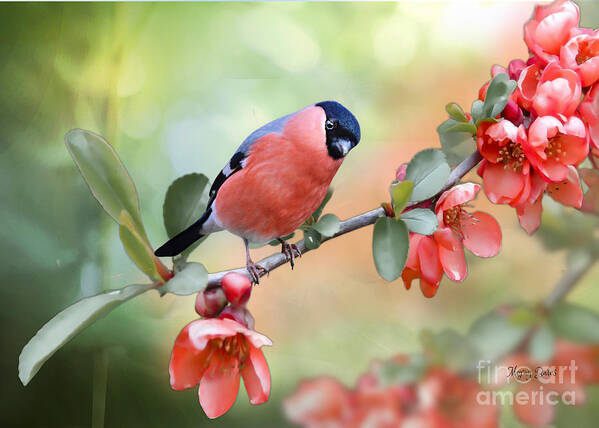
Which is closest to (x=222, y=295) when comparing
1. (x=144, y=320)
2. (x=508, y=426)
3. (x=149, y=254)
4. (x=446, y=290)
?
(x=149, y=254)

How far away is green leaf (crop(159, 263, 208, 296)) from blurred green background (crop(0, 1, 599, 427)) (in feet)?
0.59

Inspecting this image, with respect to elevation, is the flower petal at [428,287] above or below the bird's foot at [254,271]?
below

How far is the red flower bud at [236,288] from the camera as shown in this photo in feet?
1.48

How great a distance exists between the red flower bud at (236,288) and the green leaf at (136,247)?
0.06 m

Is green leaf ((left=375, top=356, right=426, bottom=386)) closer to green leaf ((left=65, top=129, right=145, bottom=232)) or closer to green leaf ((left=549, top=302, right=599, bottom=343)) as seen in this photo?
green leaf ((left=549, top=302, right=599, bottom=343))

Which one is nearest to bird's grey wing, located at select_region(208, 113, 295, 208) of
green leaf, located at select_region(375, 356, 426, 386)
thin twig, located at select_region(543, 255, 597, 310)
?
green leaf, located at select_region(375, 356, 426, 386)

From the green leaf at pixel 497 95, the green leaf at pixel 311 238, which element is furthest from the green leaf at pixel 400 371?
the green leaf at pixel 497 95

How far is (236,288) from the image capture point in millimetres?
451

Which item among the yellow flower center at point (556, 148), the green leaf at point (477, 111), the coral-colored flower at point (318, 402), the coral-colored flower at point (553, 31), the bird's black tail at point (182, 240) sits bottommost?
the coral-colored flower at point (318, 402)

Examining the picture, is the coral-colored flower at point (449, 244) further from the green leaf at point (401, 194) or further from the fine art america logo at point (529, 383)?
the fine art america logo at point (529, 383)

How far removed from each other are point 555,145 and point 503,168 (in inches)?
2.2

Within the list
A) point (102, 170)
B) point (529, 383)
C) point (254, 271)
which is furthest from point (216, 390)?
point (529, 383)

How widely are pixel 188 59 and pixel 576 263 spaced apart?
58 cm

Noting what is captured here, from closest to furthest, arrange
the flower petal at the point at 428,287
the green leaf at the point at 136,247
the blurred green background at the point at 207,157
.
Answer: the green leaf at the point at 136,247
the flower petal at the point at 428,287
the blurred green background at the point at 207,157
